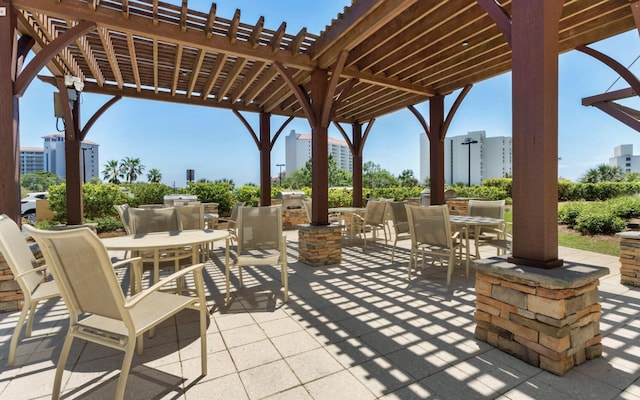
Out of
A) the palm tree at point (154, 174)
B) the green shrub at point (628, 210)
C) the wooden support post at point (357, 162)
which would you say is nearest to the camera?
the green shrub at point (628, 210)

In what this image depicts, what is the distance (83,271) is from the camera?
1.38m

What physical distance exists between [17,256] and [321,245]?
3171 mm

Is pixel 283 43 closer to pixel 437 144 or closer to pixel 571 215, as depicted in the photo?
pixel 437 144

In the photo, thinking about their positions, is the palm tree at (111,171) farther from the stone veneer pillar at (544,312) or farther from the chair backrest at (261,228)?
the stone veneer pillar at (544,312)

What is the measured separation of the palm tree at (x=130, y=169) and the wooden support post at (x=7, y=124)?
37.2 metres

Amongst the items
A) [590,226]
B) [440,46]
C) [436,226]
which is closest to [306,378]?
[436,226]

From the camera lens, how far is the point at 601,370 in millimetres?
1718

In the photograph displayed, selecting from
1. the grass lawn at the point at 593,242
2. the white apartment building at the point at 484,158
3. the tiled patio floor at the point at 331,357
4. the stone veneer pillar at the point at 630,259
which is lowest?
the tiled patio floor at the point at 331,357

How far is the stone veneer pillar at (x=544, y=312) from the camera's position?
1663 millimetres

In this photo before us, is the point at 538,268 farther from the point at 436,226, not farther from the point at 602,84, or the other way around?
the point at 602,84

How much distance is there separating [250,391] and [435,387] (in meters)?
0.98

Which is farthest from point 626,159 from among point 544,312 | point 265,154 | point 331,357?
point 331,357

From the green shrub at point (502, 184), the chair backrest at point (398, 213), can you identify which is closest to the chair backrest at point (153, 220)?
the chair backrest at point (398, 213)

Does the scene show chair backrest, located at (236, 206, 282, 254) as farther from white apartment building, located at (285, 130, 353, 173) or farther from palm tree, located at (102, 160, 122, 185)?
white apartment building, located at (285, 130, 353, 173)
